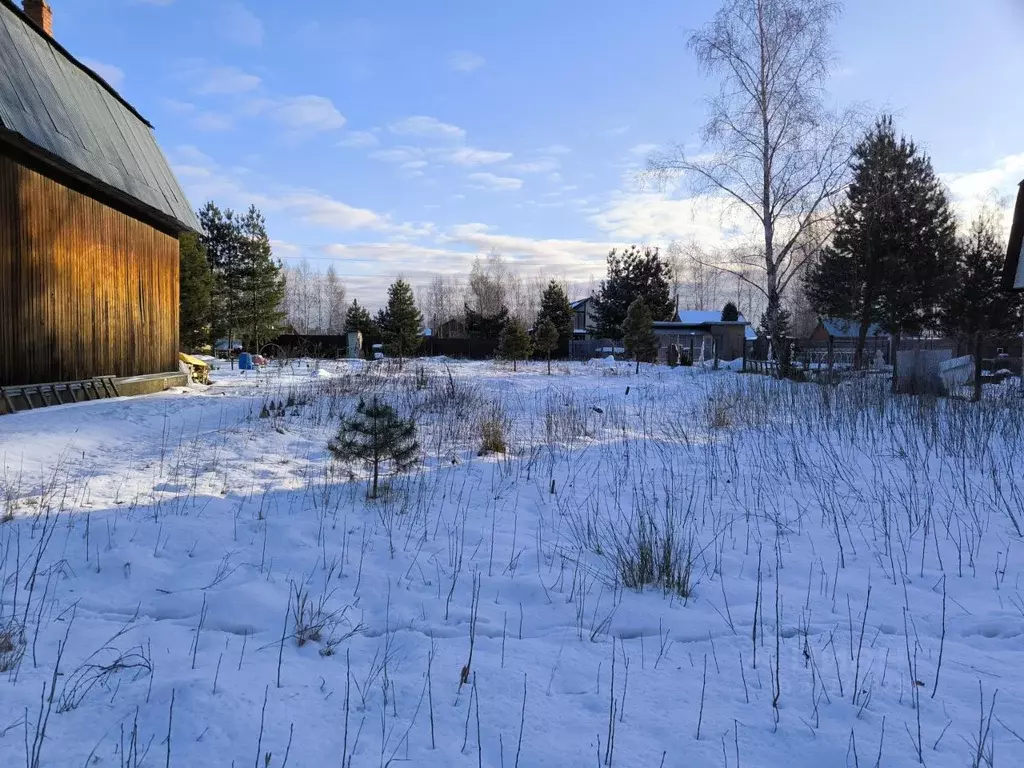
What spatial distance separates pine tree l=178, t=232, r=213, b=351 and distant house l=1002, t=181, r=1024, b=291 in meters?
26.4

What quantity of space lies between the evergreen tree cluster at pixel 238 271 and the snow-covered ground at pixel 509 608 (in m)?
23.7

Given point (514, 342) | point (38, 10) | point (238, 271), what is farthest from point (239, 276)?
point (38, 10)

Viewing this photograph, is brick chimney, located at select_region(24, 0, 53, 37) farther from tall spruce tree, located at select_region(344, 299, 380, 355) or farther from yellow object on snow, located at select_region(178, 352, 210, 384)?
tall spruce tree, located at select_region(344, 299, 380, 355)

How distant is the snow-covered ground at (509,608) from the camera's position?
1971mm

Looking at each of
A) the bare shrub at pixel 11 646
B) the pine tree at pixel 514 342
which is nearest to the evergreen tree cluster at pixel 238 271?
the pine tree at pixel 514 342

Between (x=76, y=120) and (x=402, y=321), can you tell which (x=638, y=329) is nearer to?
(x=402, y=321)

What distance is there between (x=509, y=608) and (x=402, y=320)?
31.8 m

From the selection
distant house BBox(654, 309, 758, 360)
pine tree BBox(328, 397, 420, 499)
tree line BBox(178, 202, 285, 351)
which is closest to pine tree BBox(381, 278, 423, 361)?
tree line BBox(178, 202, 285, 351)

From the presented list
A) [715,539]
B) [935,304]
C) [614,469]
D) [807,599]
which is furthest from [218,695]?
[935,304]

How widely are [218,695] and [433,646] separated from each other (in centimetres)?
82

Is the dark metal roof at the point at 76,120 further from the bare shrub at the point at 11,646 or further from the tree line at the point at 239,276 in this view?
the tree line at the point at 239,276

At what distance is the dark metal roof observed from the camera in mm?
7867

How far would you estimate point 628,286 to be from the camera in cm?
3822

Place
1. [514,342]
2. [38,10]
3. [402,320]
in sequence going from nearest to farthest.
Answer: [38,10]
[514,342]
[402,320]
